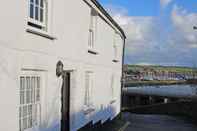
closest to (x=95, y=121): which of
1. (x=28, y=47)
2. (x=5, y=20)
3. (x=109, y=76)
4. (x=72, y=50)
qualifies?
(x=109, y=76)

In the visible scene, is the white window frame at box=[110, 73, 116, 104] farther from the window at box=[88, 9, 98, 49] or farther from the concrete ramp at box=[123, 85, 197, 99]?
the concrete ramp at box=[123, 85, 197, 99]

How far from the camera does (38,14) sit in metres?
10.5

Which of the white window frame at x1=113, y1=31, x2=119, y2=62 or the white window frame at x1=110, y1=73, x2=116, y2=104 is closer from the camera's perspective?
the white window frame at x1=110, y1=73, x2=116, y2=104

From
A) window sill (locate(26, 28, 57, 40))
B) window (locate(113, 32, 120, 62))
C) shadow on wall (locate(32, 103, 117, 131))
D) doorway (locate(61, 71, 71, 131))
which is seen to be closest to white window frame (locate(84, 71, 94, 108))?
shadow on wall (locate(32, 103, 117, 131))

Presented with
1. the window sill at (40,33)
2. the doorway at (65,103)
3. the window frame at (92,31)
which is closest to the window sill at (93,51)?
the window frame at (92,31)

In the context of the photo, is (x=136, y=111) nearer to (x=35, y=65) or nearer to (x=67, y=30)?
(x=67, y=30)

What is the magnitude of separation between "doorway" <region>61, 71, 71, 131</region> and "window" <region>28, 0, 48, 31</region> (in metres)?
2.58

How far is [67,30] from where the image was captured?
42.3ft

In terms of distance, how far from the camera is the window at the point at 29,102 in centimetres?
977

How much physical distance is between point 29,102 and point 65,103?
3.63m

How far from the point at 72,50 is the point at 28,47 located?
402 cm

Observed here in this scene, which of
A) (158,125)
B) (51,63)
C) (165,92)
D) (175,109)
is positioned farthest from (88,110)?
(165,92)

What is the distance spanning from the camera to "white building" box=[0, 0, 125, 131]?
348 inches

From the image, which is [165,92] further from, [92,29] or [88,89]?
[88,89]
